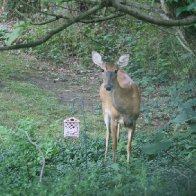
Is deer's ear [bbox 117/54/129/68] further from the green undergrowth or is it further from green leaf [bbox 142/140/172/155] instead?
green leaf [bbox 142/140/172/155]

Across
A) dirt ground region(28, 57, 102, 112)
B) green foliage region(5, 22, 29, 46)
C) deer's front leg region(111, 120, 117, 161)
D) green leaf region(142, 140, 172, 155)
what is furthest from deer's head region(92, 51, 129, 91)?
green foliage region(5, 22, 29, 46)

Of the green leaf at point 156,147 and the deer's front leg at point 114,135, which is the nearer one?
the green leaf at point 156,147

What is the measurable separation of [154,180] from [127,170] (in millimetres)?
1284

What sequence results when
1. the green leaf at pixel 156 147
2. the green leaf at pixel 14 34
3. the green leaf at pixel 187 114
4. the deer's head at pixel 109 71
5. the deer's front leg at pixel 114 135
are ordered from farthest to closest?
the deer's head at pixel 109 71 → the deer's front leg at pixel 114 135 → the green leaf at pixel 187 114 → the green leaf at pixel 156 147 → the green leaf at pixel 14 34

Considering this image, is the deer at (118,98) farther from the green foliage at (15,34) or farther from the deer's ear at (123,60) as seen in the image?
the green foliage at (15,34)

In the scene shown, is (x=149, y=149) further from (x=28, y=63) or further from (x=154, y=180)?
(x=28, y=63)

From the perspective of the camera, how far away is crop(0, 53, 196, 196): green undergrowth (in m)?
4.99

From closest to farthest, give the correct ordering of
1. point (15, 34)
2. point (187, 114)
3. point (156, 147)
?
point (15, 34), point (156, 147), point (187, 114)

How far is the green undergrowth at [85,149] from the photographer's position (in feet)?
16.4

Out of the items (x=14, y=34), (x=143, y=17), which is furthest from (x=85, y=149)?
(x=14, y=34)

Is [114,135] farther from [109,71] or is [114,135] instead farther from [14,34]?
[14,34]

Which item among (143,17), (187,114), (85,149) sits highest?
(143,17)

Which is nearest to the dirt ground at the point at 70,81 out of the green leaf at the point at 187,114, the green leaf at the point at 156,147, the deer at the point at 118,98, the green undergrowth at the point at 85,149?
the green undergrowth at the point at 85,149

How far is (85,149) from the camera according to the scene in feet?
24.4
